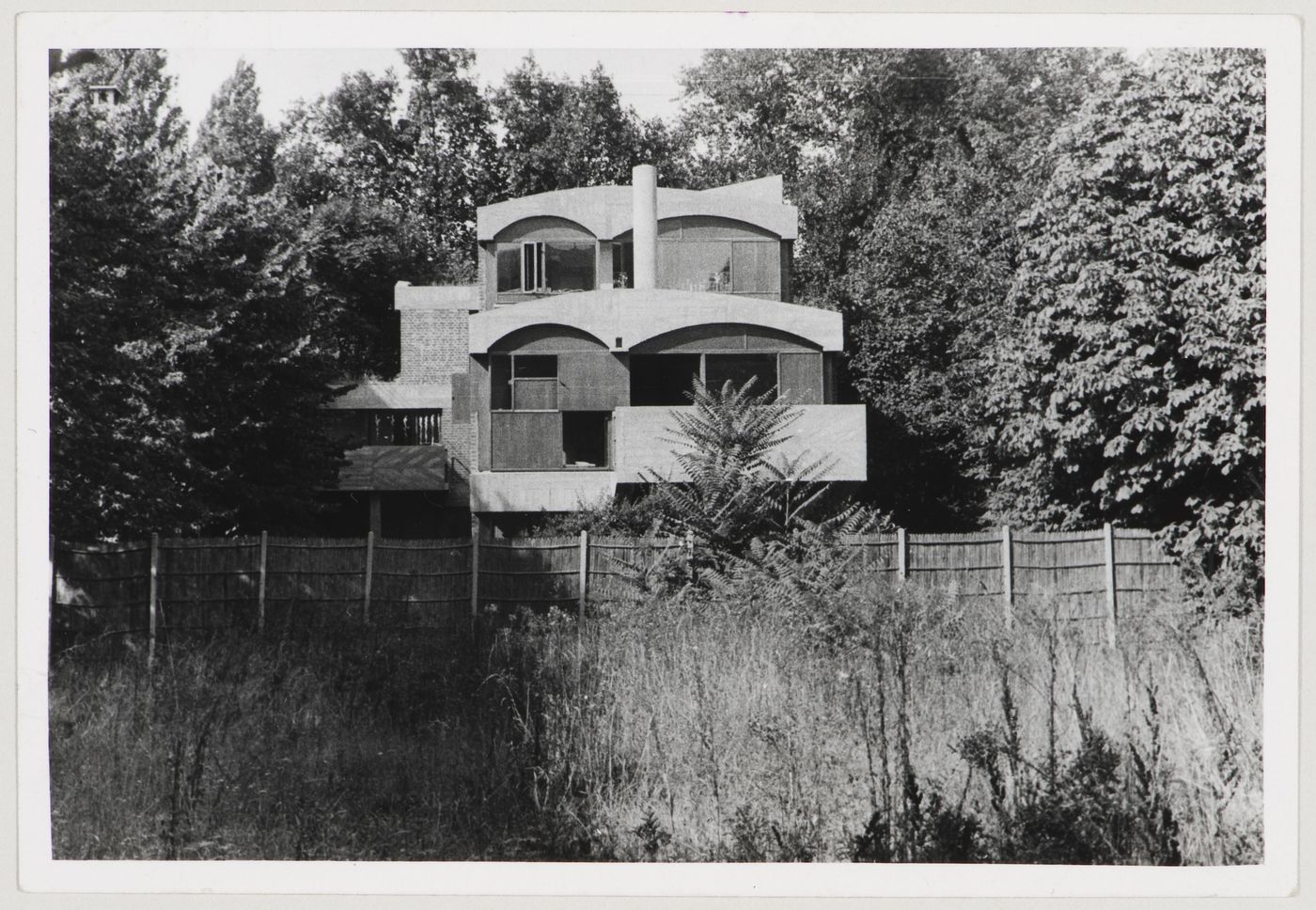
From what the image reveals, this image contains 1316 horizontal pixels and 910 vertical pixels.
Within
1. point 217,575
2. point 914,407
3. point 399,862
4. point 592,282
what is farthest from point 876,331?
point 399,862

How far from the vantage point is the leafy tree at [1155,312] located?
11484mm

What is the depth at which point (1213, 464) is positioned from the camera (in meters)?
12.1

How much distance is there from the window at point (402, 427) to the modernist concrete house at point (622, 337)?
3.57 metres

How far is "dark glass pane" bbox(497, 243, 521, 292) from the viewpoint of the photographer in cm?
2078

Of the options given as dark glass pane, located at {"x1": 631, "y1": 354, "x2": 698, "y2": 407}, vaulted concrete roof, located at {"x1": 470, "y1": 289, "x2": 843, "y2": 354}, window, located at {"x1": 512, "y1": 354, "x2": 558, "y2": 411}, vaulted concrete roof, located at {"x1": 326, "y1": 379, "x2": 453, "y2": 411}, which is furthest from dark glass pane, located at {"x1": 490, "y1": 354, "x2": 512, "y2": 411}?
vaulted concrete roof, located at {"x1": 326, "y1": 379, "x2": 453, "y2": 411}

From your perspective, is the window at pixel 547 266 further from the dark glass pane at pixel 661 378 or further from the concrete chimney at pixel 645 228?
the dark glass pane at pixel 661 378

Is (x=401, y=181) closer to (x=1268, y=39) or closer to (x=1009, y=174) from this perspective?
(x=1009, y=174)

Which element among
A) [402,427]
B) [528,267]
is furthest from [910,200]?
[402,427]

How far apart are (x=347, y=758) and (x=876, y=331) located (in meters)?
13.7

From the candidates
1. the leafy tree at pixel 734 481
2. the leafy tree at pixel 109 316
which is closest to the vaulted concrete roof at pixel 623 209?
the leafy tree at pixel 734 481

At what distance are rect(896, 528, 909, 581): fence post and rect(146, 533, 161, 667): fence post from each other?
26.5ft

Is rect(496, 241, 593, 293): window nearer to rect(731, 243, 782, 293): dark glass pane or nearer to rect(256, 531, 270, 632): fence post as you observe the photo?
rect(731, 243, 782, 293): dark glass pane

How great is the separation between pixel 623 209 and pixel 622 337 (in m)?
3.05

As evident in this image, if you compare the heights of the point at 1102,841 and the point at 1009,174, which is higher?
the point at 1009,174
